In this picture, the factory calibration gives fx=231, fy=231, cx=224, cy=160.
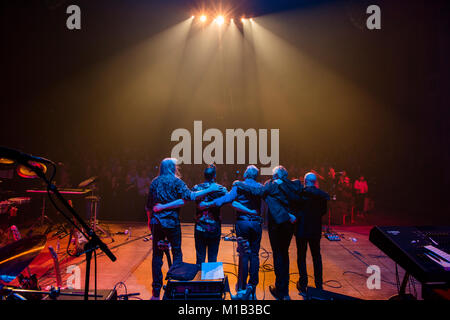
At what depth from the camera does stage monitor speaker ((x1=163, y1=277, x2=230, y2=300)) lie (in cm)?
197

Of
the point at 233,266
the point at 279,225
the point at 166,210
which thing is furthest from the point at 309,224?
the point at 166,210

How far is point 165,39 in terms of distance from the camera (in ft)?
23.2

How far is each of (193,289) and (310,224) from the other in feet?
5.70

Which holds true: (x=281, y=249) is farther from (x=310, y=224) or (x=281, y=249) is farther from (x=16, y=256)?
(x=16, y=256)

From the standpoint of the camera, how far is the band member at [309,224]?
9.89 ft

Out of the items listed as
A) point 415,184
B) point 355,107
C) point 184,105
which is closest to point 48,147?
point 184,105

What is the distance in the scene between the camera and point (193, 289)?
6.53 ft

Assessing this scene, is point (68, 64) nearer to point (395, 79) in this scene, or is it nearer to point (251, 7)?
point (251, 7)

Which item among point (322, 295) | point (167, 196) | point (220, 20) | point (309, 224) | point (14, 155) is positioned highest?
point (220, 20)

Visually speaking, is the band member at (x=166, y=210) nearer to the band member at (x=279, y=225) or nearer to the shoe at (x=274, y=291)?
the band member at (x=279, y=225)

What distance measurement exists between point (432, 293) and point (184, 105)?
1048 cm

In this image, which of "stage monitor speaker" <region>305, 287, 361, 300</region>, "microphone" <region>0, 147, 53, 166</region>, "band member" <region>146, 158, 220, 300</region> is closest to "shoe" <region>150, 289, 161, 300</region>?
"band member" <region>146, 158, 220, 300</region>

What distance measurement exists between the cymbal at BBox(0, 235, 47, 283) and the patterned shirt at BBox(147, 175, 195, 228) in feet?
3.63

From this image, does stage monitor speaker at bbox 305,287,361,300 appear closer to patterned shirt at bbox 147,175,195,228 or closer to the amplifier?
the amplifier
